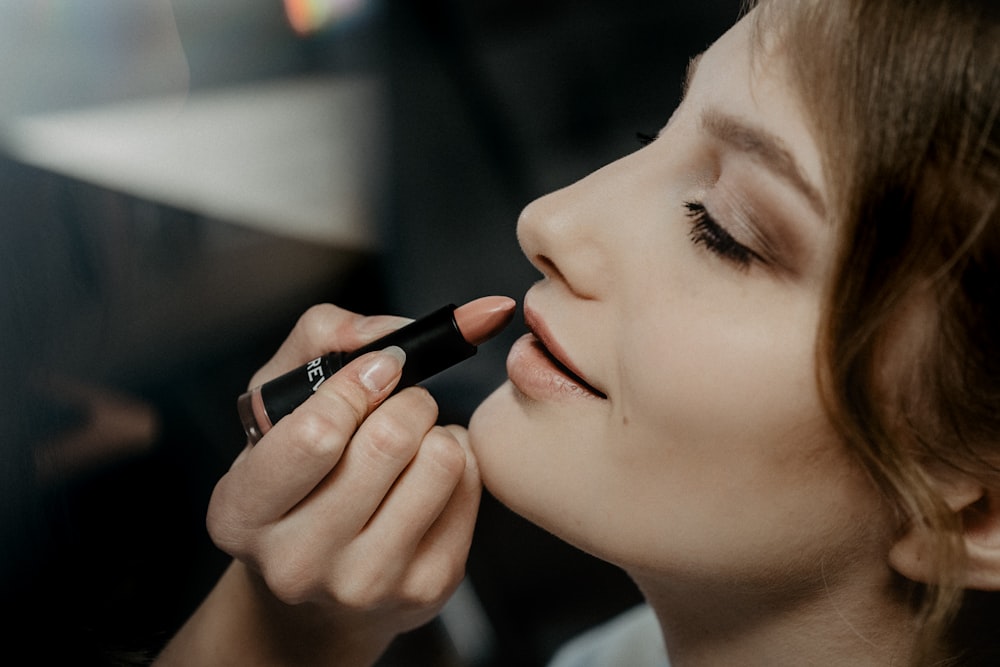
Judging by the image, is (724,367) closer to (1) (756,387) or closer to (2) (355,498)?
(1) (756,387)

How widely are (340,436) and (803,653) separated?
1.32 ft

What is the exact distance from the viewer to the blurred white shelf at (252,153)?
2.50 ft

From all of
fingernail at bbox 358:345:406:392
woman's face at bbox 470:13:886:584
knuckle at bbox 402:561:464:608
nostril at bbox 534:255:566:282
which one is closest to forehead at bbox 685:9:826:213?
woman's face at bbox 470:13:886:584

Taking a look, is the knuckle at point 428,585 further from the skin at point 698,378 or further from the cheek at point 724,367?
the cheek at point 724,367

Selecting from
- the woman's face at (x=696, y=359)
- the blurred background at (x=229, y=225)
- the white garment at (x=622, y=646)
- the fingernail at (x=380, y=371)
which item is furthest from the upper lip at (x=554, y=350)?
the white garment at (x=622, y=646)

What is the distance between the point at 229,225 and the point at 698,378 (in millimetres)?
559

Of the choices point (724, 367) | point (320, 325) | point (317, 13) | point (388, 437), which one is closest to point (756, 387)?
point (724, 367)

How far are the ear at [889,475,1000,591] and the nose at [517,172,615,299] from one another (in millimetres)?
267

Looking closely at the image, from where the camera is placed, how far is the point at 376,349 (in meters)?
0.60

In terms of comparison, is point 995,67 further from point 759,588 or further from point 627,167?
point 759,588

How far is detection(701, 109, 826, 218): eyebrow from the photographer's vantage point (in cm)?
49

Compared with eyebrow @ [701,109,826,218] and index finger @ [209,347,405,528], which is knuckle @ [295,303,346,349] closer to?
index finger @ [209,347,405,528]

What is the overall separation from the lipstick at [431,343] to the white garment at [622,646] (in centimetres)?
51

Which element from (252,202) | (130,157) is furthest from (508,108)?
(130,157)
